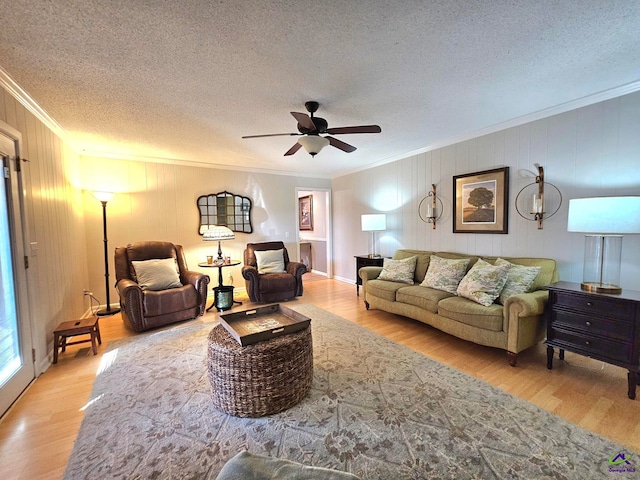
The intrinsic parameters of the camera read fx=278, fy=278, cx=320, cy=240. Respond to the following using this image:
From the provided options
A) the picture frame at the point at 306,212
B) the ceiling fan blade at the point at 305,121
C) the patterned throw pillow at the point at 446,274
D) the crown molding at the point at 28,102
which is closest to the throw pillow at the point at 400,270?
the patterned throw pillow at the point at 446,274

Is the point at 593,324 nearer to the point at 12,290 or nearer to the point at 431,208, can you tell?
the point at 431,208

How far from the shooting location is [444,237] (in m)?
4.08

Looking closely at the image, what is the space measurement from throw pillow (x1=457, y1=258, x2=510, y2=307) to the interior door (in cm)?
391

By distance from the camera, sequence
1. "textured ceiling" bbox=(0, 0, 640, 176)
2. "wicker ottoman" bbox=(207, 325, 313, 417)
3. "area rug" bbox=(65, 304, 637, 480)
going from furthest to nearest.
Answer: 1. "wicker ottoman" bbox=(207, 325, 313, 417)
2. "textured ceiling" bbox=(0, 0, 640, 176)
3. "area rug" bbox=(65, 304, 637, 480)

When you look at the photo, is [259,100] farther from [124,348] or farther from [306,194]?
[306,194]

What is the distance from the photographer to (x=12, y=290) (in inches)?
84.8

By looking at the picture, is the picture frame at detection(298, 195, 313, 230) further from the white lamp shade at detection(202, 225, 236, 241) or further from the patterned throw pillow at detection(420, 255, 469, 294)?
the patterned throw pillow at detection(420, 255, 469, 294)

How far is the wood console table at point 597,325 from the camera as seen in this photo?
6.62 feet

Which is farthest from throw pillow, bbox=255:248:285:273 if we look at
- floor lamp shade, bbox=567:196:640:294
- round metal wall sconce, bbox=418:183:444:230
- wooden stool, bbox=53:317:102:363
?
floor lamp shade, bbox=567:196:640:294

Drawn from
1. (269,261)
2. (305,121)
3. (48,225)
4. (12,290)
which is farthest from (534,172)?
(48,225)

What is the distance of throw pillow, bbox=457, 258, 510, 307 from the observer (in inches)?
108

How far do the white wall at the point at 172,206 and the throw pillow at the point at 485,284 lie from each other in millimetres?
3764

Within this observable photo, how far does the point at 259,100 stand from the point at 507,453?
123 inches

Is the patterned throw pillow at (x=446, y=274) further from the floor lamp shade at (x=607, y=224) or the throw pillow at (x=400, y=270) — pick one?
the floor lamp shade at (x=607, y=224)
